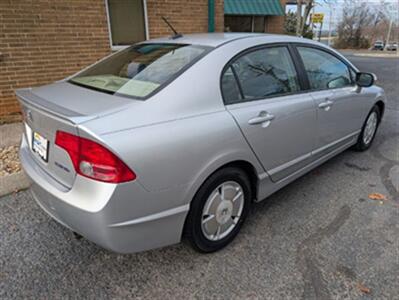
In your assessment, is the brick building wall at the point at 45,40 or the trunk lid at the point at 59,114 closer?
the trunk lid at the point at 59,114

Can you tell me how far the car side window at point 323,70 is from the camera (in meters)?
3.02

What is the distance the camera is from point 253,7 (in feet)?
34.1

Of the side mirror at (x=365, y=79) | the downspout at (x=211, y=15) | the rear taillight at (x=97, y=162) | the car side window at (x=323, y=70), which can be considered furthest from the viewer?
the downspout at (x=211, y=15)

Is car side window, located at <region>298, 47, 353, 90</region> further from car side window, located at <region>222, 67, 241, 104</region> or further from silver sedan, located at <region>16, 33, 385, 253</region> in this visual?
car side window, located at <region>222, 67, 241, 104</region>

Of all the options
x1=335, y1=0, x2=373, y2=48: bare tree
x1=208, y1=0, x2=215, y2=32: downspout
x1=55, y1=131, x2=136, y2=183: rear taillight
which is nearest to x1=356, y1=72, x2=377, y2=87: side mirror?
x1=55, y1=131, x2=136, y2=183: rear taillight

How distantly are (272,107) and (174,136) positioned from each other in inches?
39.4

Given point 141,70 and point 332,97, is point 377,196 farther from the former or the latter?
point 141,70

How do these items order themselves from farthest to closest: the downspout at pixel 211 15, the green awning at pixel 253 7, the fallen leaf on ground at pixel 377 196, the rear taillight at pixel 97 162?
the green awning at pixel 253 7, the downspout at pixel 211 15, the fallen leaf on ground at pixel 377 196, the rear taillight at pixel 97 162

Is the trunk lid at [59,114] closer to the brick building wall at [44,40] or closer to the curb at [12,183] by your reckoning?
the curb at [12,183]

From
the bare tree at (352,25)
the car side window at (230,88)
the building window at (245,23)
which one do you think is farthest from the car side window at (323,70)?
the bare tree at (352,25)

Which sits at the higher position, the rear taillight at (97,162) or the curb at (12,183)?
the rear taillight at (97,162)

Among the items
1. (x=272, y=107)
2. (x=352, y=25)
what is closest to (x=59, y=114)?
(x=272, y=107)

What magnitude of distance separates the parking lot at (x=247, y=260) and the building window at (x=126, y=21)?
4074mm

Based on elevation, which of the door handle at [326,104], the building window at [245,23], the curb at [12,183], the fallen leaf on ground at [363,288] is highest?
the building window at [245,23]
